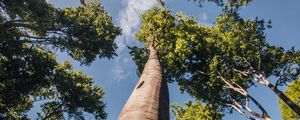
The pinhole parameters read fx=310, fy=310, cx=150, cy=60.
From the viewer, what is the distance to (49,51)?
21406 millimetres

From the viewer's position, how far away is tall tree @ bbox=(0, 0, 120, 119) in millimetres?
17422

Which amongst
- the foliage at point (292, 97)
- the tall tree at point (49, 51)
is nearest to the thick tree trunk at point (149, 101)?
the tall tree at point (49, 51)

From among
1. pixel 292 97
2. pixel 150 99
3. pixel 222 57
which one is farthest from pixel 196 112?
pixel 150 99

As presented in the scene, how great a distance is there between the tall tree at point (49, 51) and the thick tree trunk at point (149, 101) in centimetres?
1232

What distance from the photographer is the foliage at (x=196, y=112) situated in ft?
68.8

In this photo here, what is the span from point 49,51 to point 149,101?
696 inches

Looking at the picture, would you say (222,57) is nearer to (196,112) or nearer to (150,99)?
(196,112)

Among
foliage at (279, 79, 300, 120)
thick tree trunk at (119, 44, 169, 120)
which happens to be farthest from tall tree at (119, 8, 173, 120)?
foliage at (279, 79, 300, 120)

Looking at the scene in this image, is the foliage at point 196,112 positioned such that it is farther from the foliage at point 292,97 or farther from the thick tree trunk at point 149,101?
the thick tree trunk at point 149,101

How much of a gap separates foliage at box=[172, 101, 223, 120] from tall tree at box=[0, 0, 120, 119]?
6015 millimetres

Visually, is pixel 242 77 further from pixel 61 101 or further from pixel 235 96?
pixel 61 101

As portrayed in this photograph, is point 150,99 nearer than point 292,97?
Yes

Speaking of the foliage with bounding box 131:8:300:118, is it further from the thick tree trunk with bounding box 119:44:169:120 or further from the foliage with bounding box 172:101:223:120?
the thick tree trunk with bounding box 119:44:169:120

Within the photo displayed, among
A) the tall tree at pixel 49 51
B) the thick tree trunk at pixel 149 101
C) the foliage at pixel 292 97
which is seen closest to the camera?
the thick tree trunk at pixel 149 101
